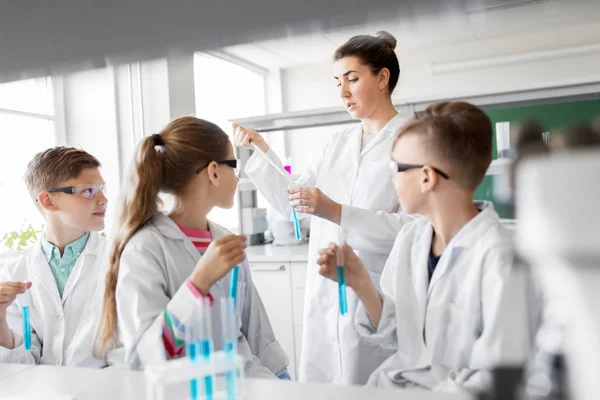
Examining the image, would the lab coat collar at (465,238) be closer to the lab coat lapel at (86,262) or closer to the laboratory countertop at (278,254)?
the lab coat lapel at (86,262)

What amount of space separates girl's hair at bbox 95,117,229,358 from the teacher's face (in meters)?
0.63

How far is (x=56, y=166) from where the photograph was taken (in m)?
1.57

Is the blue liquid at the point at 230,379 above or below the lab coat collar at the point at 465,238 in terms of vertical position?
below

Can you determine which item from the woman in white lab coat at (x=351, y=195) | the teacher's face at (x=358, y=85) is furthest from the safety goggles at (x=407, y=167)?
the teacher's face at (x=358, y=85)

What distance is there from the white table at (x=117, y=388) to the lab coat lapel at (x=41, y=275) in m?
0.38

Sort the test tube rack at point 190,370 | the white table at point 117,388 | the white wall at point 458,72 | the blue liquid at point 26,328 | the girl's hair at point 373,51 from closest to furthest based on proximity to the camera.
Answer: the test tube rack at point 190,370, the white table at point 117,388, the blue liquid at point 26,328, the girl's hair at point 373,51, the white wall at point 458,72

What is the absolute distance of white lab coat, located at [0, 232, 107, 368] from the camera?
4.88 feet

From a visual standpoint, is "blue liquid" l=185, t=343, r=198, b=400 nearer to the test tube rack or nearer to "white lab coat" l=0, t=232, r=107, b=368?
the test tube rack

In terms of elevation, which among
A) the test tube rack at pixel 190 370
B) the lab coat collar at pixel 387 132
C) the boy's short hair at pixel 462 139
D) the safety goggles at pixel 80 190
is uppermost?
the lab coat collar at pixel 387 132

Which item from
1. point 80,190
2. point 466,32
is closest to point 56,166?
point 80,190

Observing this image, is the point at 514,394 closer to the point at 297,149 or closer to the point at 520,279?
the point at 520,279

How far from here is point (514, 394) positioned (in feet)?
1.39

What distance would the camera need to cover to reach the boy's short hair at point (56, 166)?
1572 mm

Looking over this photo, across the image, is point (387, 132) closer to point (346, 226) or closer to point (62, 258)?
point (346, 226)
